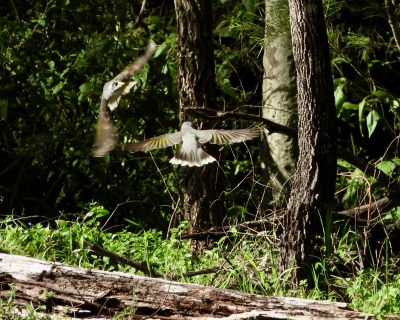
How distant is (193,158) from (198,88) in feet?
2.12

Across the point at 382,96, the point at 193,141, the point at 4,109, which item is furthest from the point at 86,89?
the point at 382,96

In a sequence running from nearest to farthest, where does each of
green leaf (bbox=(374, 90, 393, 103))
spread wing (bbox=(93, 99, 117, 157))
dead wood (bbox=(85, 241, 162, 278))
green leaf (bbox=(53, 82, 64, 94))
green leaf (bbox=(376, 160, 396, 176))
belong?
dead wood (bbox=(85, 241, 162, 278)), spread wing (bbox=(93, 99, 117, 157)), green leaf (bbox=(376, 160, 396, 176)), green leaf (bbox=(374, 90, 393, 103)), green leaf (bbox=(53, 82, 64, 94))

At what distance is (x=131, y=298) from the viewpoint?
400cm

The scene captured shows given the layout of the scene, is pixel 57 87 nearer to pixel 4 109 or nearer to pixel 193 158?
pixel 4 109

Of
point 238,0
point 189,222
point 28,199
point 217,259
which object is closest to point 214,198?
point 189,222

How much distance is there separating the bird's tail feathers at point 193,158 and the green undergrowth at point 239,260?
0.56 meters

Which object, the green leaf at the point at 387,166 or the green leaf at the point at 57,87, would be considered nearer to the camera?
the green leaf at the point at 387,166

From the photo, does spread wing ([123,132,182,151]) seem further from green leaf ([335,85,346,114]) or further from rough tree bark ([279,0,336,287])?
green leaf ([335,85,346,114])

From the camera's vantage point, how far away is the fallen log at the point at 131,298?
384cm

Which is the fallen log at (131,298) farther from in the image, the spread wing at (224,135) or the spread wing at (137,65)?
the spread wing at (137,65)

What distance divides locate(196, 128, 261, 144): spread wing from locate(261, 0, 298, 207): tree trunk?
0.94 meters

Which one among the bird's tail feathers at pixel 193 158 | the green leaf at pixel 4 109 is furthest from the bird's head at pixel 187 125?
the green leaf at pixel 4 109

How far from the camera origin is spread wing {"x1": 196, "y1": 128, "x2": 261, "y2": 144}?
5.35 m

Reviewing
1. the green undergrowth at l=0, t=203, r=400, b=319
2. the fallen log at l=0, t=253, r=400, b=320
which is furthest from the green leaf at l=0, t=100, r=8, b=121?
the fallen log at l=0, t=253, r=400, b=320
